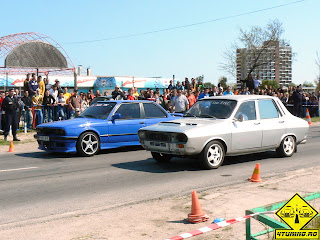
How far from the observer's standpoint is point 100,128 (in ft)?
40.5

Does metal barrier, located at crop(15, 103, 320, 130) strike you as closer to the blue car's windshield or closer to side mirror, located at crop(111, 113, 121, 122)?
the blue car's windshield

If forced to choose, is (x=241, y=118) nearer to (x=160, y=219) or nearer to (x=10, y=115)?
(x=160, y=219)

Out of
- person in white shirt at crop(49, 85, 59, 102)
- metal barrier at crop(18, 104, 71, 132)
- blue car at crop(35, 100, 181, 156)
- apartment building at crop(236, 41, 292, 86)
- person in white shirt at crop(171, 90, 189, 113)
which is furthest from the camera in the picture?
apartment building at crop(236, 41, 292, 86)

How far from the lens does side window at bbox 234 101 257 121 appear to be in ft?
34.5

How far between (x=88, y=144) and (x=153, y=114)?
2.40m

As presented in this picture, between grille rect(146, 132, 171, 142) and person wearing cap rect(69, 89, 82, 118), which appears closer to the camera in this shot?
grille rect(146, 132, 171, 142)

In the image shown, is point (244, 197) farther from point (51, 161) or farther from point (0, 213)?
point (51, 161)

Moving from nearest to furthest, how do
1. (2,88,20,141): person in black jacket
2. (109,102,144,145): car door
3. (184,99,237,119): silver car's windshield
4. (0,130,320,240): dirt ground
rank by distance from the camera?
(0,130,320,240): dirt ground < (184,99,237,119): silver car's windshield < (109,102,144,145): car door < (2,88,20,141): person in black jacket

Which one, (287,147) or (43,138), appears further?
(43,138)

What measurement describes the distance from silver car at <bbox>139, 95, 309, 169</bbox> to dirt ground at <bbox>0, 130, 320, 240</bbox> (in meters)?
1.77

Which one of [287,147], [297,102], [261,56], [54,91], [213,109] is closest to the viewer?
[213,109]

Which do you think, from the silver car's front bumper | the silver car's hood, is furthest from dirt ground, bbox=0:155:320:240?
the silver car's hood

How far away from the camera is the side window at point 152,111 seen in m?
13.4

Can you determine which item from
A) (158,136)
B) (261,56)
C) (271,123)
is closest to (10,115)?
(158,136)
